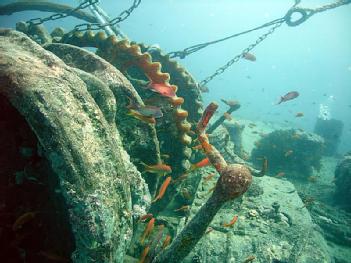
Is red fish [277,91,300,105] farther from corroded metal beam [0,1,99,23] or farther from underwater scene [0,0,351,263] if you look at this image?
corroded metal beam [0,1,99,23]

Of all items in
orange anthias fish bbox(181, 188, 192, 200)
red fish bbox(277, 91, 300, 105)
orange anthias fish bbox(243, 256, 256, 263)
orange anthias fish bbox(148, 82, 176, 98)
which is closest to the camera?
orange anthias fish bbox(243, 256, 256, 263)

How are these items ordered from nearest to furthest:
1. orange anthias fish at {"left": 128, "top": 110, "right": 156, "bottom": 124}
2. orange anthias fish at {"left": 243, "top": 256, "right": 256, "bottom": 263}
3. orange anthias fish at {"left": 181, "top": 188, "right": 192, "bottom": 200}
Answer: orange anthias fish at {"left": 128, "top": 110, "right": 156, "bottom": 124} < orange anthias fish at {"left": 243, "top": 256, "right": 256, "bottom": 263} < orange anthias fish at {"left": 181, "top": 188, "right": 192, "bottom": 200}

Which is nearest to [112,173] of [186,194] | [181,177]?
[181,177]

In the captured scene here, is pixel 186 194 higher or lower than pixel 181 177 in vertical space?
lower

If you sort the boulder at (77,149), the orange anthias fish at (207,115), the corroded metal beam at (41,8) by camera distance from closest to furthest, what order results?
the boulder at (77,149) < the orange anthias fish at (207,115) < the corroded metal beam at (41,8)

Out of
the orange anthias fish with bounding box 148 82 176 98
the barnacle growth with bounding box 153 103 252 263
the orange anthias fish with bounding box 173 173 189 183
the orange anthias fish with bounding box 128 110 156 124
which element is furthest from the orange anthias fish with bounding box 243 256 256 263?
the orange anthias fish with bounding box 148 82 176 98

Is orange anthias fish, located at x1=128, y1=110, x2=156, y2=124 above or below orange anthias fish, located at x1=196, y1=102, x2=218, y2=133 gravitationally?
above

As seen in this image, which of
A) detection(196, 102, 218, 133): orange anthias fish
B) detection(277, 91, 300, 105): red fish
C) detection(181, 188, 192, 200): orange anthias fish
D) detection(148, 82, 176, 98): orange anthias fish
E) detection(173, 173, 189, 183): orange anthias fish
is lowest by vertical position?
detection(181, 188, 192, 200): orange anthias fish

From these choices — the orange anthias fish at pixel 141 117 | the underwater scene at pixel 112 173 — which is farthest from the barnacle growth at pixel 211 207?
the orange anthias fish at pixel 141 117

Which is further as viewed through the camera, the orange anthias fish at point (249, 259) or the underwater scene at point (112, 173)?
the orange anthias fish at point (249, 259)

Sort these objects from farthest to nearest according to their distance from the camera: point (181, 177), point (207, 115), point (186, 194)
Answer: point (186, 194) → point (181, 177) → point (207, 115)

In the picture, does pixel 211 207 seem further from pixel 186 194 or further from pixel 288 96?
pixel 288 96

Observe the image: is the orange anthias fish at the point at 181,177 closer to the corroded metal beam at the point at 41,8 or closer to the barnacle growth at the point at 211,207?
the barnacle growth at the point at 211,207

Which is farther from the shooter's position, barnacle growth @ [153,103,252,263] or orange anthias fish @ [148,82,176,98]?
orange anthias fish @ [148,82,176,98]
